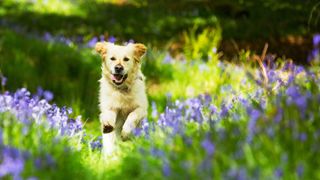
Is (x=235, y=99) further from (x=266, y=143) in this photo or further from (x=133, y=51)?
(x=266, y=143)

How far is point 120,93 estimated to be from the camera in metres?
4.68

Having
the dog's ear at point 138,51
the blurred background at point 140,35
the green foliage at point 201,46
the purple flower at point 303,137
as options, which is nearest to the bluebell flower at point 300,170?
the purple flower at point 303,137

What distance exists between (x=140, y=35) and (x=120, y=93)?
9.88m

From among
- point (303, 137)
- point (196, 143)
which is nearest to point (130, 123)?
point (196, 143)

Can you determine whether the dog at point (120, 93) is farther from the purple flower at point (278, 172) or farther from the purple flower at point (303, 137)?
the purple flower at point (278, 172)

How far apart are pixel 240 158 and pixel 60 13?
14824 millimetres

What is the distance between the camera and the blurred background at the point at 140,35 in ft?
29.8

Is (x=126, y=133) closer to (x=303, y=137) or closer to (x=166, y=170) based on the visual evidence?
(x=166, y=170)

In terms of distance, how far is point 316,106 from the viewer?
3670 mm

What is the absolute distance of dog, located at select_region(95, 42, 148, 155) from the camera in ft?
14.7

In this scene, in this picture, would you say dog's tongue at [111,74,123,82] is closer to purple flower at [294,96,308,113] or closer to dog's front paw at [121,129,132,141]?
dog's front paw at [121,129,132,141]

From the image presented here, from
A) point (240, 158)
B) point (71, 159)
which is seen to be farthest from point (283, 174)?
point (71, 159)

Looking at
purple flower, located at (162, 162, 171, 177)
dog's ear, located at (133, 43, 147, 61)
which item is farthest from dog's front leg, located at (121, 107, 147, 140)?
purple flower, located at (162, 162, 171, 177)

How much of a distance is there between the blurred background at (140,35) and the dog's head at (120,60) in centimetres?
211
